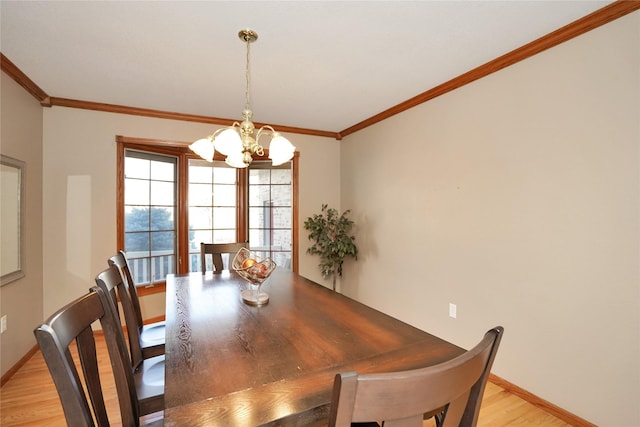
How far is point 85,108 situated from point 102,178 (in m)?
0.73

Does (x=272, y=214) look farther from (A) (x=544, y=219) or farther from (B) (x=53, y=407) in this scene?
(A) (x=544, y=219)

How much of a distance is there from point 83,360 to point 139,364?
2.78 feet

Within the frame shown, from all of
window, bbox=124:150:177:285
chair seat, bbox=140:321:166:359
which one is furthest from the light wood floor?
window, bbox=124:150:177:285

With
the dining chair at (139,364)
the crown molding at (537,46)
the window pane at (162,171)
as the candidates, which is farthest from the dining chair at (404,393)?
the window pane at (162,171)

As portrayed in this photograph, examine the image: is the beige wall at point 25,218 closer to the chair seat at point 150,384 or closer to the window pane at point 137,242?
the window pane at point 137,242

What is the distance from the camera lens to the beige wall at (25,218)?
235 cm

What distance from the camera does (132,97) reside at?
3.00 m

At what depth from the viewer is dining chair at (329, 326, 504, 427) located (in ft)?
1.76

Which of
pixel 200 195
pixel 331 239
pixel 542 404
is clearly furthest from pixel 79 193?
pixel 542 404

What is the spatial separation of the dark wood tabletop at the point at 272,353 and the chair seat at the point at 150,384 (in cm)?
32

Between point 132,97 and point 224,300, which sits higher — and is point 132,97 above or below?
above

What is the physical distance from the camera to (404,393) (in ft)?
1.88

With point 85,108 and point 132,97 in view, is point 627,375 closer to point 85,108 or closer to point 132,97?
point 132,97

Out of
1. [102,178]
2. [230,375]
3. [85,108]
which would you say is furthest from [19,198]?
[230,375]
